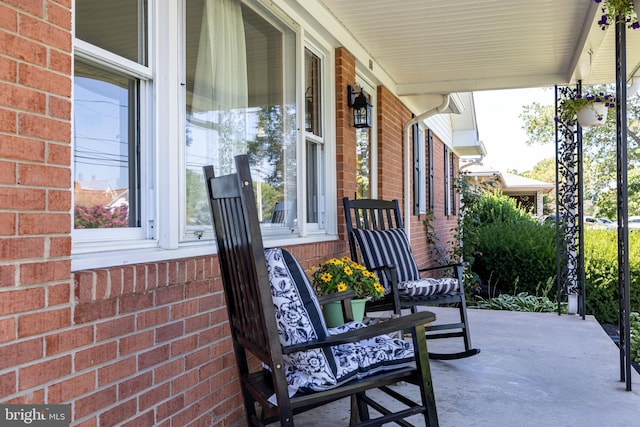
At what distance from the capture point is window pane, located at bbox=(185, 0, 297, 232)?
2.36 m

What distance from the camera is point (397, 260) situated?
3.87m

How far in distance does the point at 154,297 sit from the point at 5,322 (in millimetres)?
612

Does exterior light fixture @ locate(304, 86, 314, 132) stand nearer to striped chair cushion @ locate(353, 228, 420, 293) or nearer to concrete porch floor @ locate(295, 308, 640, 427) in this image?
striped chair cushion @ locate(353, 228, 420, 293)

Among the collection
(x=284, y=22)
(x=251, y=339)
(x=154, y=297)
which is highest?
(x=284, y=22)

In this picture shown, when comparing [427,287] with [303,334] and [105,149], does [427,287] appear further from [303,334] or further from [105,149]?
[105,149]

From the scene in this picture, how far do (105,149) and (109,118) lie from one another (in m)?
0.12

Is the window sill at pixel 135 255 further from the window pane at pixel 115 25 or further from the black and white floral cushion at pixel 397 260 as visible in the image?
the black and white floral cushion at pixel 397 260

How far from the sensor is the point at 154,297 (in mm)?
1931

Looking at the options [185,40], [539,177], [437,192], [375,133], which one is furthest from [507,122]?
[185,40]

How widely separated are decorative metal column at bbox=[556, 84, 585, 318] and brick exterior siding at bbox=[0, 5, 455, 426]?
4.17 meters

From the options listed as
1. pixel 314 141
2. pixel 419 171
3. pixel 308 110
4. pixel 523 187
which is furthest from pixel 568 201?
pixel 523 187

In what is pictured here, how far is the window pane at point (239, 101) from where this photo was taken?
236 centimetres

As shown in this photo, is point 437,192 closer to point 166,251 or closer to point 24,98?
point 166,251

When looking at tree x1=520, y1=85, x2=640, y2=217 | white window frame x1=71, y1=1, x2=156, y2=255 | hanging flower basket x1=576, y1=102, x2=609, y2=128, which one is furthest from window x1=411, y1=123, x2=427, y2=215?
tree x1=520, y1=85, x2=640, y2=217
